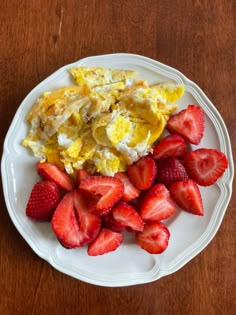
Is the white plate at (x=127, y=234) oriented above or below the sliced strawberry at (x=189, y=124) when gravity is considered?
below

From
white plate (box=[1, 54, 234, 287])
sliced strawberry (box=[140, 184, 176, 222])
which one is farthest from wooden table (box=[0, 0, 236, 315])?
sliced strawberry (box=[140, 184, 176, 222])

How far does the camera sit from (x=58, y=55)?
1.40 m

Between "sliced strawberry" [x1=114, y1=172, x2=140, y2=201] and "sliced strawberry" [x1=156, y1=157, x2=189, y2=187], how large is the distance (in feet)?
0.23

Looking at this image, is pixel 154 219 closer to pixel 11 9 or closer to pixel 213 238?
pixel 213 238

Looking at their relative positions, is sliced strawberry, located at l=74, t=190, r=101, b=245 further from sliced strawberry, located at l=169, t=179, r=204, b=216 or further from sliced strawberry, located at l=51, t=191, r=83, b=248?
sliced strawberry, located at l=169, t=179, r=204, b=216

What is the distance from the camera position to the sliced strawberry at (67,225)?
3.96 feet

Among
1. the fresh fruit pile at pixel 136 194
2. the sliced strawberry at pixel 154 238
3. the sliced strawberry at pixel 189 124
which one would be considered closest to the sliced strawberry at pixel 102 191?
the fresh fruit pile at pixel 136 194

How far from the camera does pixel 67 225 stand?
122 cm

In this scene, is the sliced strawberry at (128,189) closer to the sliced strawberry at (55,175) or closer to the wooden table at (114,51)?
the sliced strawberry at (55,175)

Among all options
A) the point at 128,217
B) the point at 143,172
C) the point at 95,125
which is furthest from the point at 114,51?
the point at 128,217

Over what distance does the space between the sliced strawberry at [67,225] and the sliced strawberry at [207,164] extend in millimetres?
312

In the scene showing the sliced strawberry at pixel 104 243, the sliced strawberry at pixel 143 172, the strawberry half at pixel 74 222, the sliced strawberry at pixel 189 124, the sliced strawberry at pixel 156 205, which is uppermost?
the sliced strawberry at pixel 189 124

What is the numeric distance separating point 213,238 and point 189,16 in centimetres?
62

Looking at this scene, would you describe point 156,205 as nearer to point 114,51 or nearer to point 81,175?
point 81,175
